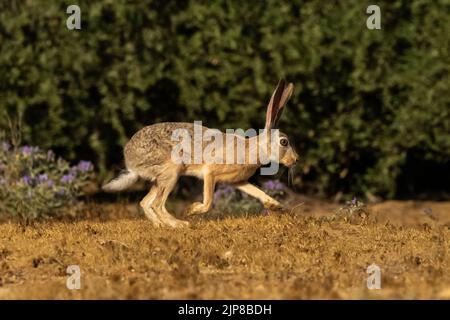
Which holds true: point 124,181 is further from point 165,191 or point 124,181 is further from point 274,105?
point 274,105

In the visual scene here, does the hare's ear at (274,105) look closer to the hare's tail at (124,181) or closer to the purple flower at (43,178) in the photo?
the hare's tail at (124,181)

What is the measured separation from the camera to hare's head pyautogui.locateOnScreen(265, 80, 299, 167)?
9336mm

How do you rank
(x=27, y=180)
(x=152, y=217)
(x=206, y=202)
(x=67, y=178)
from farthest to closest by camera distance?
(x=67, y=178), (x=27, y=180), (x=152, y=217), (x=206, y=202)

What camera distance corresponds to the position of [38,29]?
464 inches

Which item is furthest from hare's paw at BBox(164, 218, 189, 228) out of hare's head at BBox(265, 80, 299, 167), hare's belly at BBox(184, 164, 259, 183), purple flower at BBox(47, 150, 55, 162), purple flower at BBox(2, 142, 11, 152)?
purple flower at BBox(2, 142, 11, 152)

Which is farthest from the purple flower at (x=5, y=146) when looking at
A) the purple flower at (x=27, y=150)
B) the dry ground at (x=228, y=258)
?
the dry ground at (x=228, y=258)

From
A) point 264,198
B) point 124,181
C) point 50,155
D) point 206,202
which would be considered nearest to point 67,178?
point 50,155

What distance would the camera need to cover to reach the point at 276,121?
31.7 ft

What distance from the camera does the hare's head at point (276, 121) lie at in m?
9.34

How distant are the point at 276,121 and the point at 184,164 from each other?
3.33 feet

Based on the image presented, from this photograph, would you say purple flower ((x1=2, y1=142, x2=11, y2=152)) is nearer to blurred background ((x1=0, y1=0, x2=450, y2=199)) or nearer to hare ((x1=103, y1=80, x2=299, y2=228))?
blurred background ((x1=0, y1=0, x2=450, y2=199))
